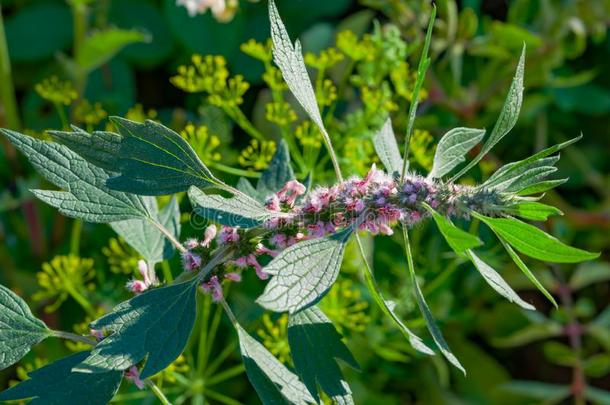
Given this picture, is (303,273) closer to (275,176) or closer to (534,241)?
(534,241)

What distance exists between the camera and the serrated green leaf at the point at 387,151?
0.92 m

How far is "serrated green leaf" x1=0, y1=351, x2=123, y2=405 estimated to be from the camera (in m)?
0.81

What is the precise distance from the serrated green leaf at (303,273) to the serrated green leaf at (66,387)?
0.24 meters

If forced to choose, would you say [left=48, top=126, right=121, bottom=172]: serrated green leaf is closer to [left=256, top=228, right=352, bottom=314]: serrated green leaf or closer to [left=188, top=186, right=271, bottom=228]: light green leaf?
[left=188, top=186, right=271, bottom=228]: light green leaf

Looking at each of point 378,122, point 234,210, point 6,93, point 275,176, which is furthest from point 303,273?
point 6,93

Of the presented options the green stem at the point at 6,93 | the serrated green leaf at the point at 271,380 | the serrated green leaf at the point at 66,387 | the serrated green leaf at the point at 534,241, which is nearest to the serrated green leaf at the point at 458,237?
the serrated green leaf at the point at 534,241

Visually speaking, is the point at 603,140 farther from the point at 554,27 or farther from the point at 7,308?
the point at 7,308

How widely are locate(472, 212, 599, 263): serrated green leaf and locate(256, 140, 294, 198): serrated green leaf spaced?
0.32m

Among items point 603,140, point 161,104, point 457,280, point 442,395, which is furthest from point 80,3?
point 603,140

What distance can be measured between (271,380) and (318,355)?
0.06 m

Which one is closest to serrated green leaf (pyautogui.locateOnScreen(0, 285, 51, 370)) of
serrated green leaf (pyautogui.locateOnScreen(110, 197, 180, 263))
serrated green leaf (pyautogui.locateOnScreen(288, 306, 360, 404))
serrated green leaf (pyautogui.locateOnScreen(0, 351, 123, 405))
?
serrated green leaf (pyautogui.locateOnScreen(0, 351, 123, 405))

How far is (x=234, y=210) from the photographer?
762 millimetres

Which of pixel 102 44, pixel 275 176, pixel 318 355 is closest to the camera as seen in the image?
pixel 318 355

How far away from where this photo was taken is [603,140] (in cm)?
193
